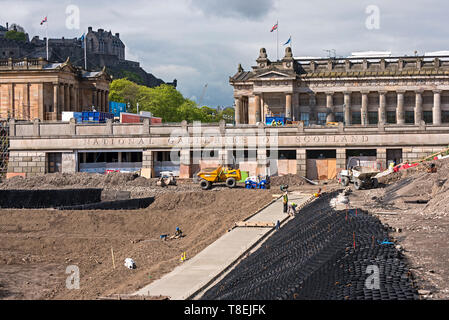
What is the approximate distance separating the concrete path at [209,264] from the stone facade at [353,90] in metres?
56.4

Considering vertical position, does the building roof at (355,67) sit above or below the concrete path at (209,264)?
above

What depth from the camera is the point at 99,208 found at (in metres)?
52.4

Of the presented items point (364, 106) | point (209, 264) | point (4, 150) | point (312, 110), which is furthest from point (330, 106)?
point (209, 264)

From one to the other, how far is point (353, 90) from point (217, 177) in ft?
143

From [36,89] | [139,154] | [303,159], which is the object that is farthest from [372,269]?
[36,89]

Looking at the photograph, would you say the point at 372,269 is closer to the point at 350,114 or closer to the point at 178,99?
the point at 350,114

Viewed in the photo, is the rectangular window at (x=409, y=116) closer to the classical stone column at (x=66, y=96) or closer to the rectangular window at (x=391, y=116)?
the rectangular window at (x=391, y=116)

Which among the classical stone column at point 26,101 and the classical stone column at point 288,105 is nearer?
the classical stone column at point 26,101

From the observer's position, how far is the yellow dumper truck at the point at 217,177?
58.9 metres

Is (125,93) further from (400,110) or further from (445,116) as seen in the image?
(445,116)

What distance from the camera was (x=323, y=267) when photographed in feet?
76.5

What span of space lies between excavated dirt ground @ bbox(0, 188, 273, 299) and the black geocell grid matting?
15.9 feet

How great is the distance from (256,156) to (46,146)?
22.6 meters

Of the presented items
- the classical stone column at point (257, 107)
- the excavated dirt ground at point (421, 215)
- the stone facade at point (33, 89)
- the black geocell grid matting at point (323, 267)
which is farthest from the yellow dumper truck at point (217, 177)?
the classical stone column at point (257, 107)
